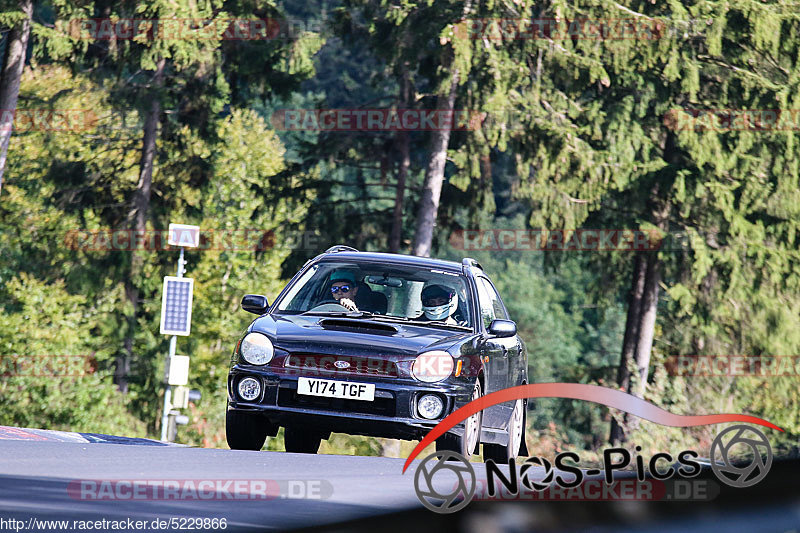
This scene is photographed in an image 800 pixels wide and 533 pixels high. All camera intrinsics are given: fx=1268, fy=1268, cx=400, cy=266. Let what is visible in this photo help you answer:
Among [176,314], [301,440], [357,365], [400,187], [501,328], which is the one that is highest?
[400,187]

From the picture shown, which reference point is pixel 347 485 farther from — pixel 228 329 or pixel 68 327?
pixel 228 329

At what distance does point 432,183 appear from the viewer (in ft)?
99.5

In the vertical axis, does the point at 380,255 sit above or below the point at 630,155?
below

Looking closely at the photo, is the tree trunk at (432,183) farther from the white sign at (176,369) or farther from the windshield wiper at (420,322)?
the windshield wiper at (420,322)

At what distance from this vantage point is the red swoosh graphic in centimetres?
601

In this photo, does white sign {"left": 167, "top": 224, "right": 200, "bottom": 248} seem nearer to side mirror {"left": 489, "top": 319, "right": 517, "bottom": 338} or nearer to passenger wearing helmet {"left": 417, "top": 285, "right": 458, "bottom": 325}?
passenger wearing helmet {"left": 417, "top": 285, "right": 458, "bottom": 325}

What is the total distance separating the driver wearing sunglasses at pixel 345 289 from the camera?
10.5m

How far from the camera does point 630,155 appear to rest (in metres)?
31.9

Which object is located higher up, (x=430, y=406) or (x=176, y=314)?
(x=430, y=406)

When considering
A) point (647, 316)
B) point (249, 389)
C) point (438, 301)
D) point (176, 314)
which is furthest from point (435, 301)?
point (647, 316)

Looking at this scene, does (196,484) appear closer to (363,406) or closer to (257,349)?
(363,406)

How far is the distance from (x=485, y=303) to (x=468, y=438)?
80.1 inches

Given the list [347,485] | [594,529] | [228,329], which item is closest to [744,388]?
[228,329]

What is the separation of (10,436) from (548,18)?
21.1m
